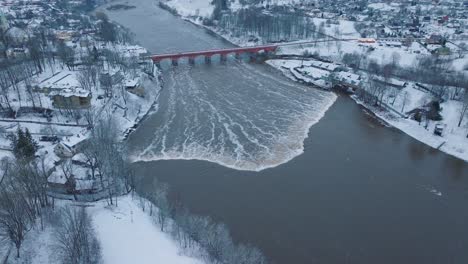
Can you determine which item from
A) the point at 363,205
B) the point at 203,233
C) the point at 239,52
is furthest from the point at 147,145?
the point at 239,52

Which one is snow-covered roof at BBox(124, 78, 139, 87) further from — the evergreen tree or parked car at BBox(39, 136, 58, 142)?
the evergreen tree

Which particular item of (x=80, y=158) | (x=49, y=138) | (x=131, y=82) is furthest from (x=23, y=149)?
(x=131, y=82)

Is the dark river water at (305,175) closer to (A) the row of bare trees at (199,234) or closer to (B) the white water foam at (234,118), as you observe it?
(B) the white water foam at (234,118)

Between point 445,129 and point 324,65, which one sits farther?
point 324,65

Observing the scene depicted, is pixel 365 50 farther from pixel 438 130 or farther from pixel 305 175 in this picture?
pixel 305 175

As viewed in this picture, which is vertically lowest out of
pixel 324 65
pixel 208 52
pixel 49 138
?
pixel 49 138

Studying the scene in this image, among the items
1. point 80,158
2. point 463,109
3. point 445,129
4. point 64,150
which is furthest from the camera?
point 463,109
